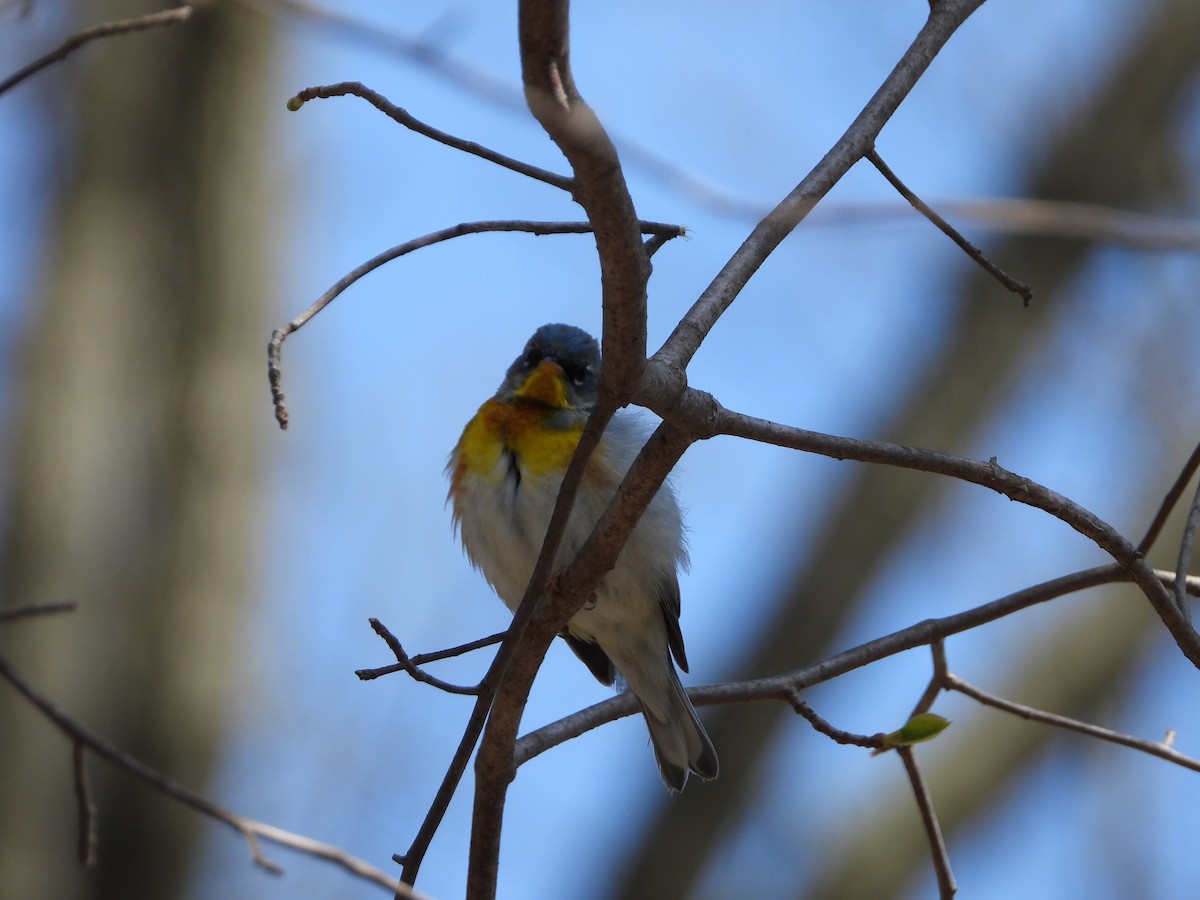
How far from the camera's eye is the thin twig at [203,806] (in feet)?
5.40

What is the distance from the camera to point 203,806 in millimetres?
1837

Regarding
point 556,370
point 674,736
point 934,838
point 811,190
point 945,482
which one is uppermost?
point 945,482

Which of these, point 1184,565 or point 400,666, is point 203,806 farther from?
point 1184,565

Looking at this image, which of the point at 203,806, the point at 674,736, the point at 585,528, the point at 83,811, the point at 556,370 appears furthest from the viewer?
the point at 556,370

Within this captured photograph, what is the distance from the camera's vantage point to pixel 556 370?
15.1ft

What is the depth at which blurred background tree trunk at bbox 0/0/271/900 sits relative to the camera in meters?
A: 6.31

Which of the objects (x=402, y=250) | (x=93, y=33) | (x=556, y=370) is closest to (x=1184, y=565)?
(x=402, y=250)

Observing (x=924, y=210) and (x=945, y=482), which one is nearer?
(x=924, y=210)

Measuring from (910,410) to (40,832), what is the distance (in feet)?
16.6

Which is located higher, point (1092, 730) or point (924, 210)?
point (924, 210)

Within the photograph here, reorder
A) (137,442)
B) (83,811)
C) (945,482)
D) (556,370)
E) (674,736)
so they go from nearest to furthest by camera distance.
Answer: (83,811), (674,736), (556,370), (137,442), (945,482)

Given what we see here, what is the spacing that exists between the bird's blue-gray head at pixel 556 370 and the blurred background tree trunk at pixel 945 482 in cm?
239

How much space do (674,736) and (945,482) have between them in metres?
3.12

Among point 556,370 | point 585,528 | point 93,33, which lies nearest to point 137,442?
point 556,370
